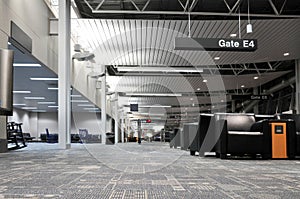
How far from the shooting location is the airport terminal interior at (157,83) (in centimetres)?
300

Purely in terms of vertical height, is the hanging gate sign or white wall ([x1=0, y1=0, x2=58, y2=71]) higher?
white wall ([x1=0, y1=0, x2=58, y2=71])

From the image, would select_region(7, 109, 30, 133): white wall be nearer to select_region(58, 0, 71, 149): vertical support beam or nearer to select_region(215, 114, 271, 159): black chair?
select_region(58, 0, 71, 149): vertical support beam

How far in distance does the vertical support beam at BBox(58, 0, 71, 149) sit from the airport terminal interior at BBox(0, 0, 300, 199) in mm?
31

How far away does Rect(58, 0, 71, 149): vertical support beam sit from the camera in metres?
11.0

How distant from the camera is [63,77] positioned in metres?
11.0

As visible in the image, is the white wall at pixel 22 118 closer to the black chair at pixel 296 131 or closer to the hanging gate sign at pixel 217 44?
the hanging gate sign at pixel 217 44

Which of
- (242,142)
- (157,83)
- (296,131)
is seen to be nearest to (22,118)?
(157,83)

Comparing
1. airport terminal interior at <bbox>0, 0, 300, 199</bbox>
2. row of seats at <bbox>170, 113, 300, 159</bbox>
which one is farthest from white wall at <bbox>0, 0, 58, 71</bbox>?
row of seats at <bbox>170, 113, 300, 159</bbox>

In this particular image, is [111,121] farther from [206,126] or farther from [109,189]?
[109,189]

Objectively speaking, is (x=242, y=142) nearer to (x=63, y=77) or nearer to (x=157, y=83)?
(x=63, y=77)

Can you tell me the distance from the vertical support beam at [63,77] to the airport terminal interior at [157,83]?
0.03 metres

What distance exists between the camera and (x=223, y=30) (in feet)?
43.3

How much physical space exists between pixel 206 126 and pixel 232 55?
365 inches

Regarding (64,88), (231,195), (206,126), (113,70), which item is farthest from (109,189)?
(113,70)
